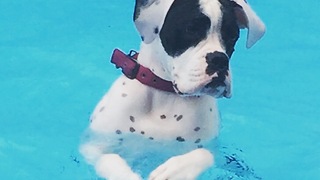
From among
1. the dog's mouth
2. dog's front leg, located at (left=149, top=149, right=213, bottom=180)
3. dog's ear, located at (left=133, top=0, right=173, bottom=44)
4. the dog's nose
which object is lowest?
dog's front leg, located at (left=149, top=149, right=213, bottom=180)

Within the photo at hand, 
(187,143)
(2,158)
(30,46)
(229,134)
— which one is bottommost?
(187,143)

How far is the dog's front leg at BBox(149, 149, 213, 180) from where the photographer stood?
10.1ft

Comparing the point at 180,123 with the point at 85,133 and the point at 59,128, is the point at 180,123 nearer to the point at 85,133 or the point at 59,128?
the point at 85,133

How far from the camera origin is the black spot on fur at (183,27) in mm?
3080

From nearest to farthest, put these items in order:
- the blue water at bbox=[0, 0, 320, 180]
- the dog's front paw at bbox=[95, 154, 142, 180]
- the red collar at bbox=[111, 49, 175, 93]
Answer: the dog's front paw at bbox=[95, 154, 142, 180] → the red collar at bbox=[111, 49, 175, 93] → the blue water at bbox=[0, 0, 320, 180]

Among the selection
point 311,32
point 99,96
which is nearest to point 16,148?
point 99,96

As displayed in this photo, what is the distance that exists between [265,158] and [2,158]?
103 centimetres

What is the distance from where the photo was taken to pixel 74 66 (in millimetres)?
4633

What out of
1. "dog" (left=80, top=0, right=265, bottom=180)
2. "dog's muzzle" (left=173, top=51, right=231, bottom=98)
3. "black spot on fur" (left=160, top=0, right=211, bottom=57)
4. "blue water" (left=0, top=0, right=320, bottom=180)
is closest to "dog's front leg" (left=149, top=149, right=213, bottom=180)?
"dog" (left=80, top=0, right=265, bottom=180)

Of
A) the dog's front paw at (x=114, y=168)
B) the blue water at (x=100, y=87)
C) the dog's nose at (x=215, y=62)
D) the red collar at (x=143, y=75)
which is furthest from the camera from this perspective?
the blue water at (x=100, y=87)

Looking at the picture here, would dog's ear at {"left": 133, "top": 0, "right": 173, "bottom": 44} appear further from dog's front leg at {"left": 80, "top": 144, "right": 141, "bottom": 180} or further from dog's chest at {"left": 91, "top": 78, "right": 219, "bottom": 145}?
dog's front leg at {"left": 80, "top": 144, "right": 141, "bottom": 180}

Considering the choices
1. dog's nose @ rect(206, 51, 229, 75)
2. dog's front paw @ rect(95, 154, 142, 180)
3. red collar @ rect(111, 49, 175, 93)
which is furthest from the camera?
red collar @ rect(111, 49, 175, 93)

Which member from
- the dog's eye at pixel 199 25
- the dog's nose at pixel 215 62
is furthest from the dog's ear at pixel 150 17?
the dog's nose at pixel 215 62

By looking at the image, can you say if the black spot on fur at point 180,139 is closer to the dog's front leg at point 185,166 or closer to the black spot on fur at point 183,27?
the dog's front leg at point 185,166
